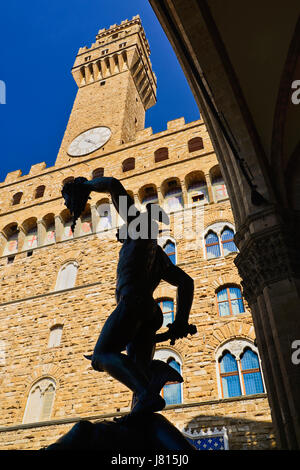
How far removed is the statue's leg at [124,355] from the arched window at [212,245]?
408 inches

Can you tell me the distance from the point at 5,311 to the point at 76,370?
4.41 m

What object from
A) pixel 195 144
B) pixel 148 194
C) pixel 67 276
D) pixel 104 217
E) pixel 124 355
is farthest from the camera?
pixel 195 144

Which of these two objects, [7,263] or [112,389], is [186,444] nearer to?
[112,389]

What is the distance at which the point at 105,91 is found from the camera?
2420 centimetres

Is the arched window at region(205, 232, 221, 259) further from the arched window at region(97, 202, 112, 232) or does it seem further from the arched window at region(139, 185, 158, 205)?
the arched window at region(97, 202, 112, 232)

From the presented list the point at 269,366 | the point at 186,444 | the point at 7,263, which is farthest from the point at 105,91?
the point at 186,444

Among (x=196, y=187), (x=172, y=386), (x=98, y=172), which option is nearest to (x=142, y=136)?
(x=98, y=172)

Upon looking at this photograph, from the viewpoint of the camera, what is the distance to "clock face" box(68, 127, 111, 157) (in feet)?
64.4

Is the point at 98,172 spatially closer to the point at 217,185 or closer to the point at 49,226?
the point at 49,226

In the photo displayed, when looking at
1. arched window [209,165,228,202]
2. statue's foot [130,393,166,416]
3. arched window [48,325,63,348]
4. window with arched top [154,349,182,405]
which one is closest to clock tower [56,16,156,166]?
arched window [209,165,228,202]

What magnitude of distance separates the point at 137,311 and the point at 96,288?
36.6ft

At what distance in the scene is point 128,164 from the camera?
17328 millimetres

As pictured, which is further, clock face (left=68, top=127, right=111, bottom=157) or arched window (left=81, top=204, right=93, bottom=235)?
clock face (left=68, top=127, right=111, bottom=157)

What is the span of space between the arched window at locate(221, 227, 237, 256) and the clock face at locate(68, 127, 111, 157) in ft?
30.5
